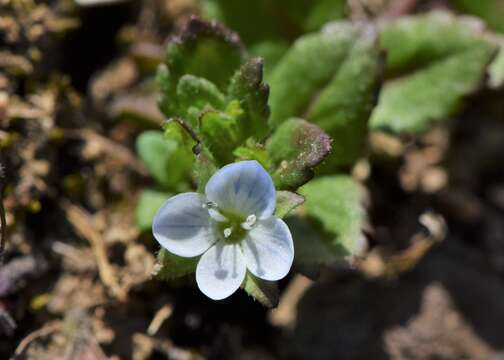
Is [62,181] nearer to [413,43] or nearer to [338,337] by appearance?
[338,337]

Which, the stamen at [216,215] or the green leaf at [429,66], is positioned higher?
the stamen at [216,215]

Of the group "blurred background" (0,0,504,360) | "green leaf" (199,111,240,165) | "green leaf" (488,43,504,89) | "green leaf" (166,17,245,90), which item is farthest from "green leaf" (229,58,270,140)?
"green leaf" (488,43,504,89)

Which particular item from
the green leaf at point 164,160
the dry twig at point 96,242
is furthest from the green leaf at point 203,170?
the dry twig at point 96,242

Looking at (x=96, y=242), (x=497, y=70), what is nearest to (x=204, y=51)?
(x=96, y=242)

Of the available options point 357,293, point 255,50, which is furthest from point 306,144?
point 357,293

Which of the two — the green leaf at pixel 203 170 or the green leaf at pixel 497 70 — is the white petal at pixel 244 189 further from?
the green leaf at pixel 497 70
